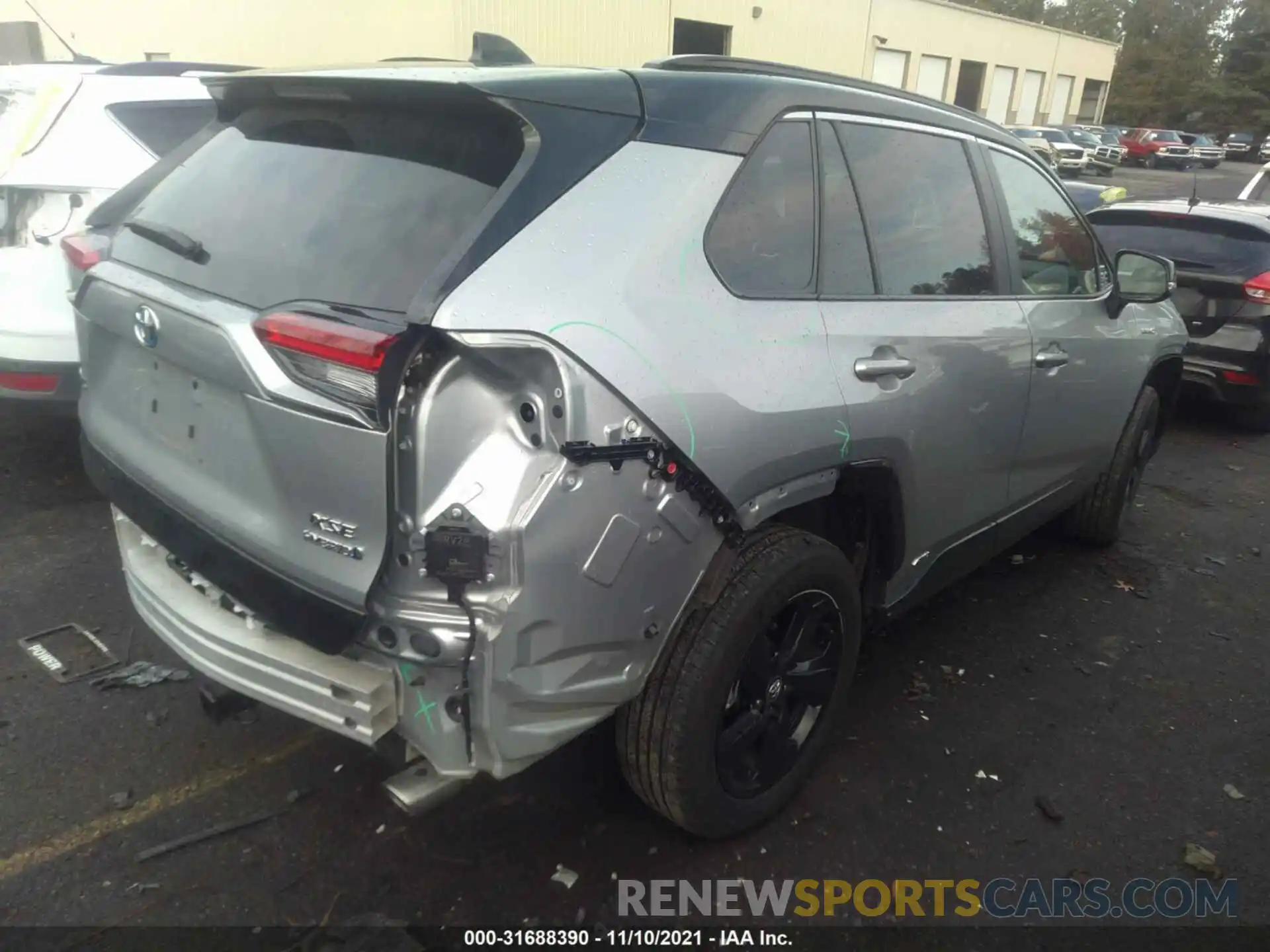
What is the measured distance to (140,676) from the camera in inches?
123

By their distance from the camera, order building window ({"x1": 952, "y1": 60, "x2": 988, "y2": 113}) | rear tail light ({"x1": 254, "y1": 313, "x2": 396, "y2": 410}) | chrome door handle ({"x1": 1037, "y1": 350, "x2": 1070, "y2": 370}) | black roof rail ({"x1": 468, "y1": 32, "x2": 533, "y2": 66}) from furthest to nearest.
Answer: building window ({"x1": 952, "y1": 60, "x2": 988, "y2": 113}) → chrome door handle ({"x1": 1037, "y1": 350, "x2": 1070, "y2": 370}) → black roof rail ({"x1": 468, "y1": 32, "x2": 533, "y2": 66}) → rear tail light ({"x1": 254, "y1": 313, "x2": 396, "y2": 410})

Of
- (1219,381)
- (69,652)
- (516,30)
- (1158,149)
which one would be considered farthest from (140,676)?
(1158,149)

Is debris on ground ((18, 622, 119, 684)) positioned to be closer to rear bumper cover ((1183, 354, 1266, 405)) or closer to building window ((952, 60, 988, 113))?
rear bumper cover ((1183, 354, 1266, 405))

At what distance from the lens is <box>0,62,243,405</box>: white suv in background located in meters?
3.99

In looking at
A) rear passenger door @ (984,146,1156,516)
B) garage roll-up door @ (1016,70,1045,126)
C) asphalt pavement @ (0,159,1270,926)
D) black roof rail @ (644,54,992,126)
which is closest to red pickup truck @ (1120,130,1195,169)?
garage roll-up door @ (1016,70,1045,126)

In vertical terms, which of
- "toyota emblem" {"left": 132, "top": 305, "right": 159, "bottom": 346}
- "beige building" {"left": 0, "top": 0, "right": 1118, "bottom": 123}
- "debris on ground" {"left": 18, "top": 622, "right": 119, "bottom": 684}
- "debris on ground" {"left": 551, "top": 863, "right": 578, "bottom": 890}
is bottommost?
"debris on ground" {"left": 18, "top": 622, "right": 119, "bottom": 684}

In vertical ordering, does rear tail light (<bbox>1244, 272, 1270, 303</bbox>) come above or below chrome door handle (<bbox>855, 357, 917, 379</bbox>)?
below

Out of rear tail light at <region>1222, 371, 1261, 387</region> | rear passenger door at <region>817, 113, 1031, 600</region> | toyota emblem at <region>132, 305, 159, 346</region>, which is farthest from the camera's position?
rear tail light at <region>1222, 371, 1261, 387</region>

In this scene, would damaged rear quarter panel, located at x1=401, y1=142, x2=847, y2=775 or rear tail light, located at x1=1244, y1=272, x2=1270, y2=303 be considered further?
rear tail light, located at x1=1244, y1=272, x2=1270, y2=303

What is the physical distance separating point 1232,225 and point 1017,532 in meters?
4.34

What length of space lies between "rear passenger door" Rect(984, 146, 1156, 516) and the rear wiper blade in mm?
2505

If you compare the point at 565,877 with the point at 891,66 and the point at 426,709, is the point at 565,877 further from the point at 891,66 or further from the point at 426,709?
the point at 891,66

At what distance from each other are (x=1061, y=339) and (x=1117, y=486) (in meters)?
1.29

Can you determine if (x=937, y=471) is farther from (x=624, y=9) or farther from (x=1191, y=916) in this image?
(x=624, y=9)
